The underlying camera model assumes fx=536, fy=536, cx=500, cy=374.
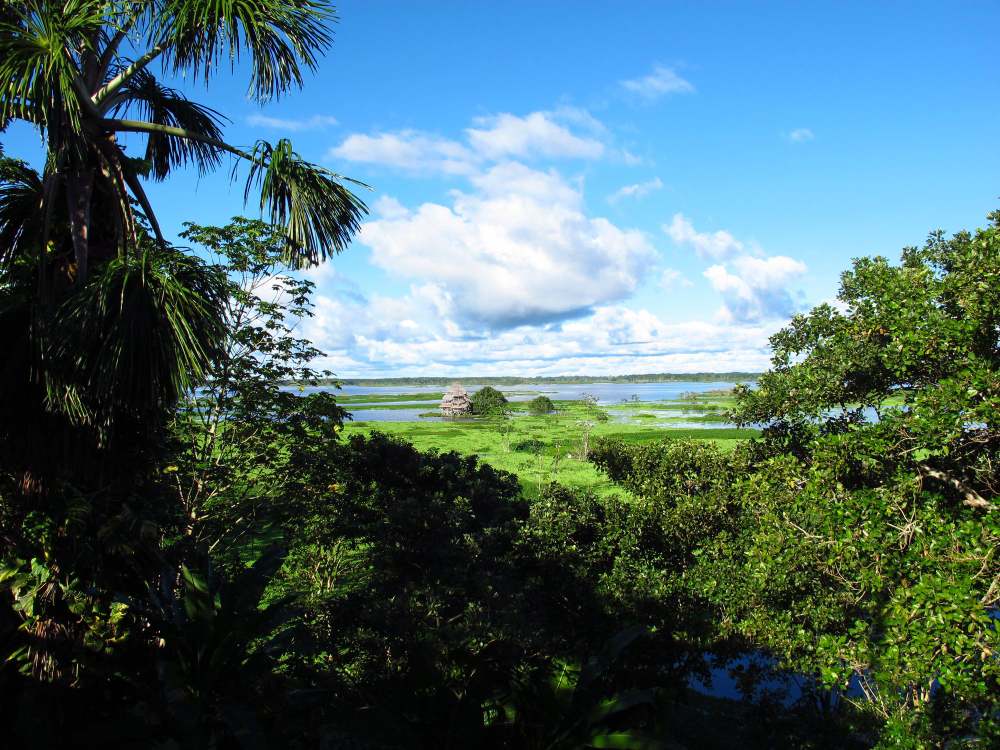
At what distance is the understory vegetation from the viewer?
3.19 meters

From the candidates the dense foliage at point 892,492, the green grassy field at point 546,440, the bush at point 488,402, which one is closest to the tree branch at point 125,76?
the dense foliage at point 892,492

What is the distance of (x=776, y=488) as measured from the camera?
6879mm

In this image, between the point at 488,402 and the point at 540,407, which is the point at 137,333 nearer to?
Result: the point at 488,402

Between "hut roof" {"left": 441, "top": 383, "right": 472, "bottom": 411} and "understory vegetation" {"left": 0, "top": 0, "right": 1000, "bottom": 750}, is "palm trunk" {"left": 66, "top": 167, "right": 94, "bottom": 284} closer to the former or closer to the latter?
"understory vegetation" {"left": 0, "top": 0, "right": 1000, "bottom": 750}

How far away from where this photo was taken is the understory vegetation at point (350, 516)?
319cm

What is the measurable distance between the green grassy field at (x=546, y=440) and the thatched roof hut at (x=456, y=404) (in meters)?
11.1

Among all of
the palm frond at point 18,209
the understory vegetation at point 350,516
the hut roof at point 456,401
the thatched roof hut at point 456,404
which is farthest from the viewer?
the hut roof at point 456,401

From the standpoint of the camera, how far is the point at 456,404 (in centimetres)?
6625

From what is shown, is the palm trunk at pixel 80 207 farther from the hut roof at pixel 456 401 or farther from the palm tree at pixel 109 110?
the hut roof at pixel 456 401

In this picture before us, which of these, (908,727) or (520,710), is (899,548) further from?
(520,710)

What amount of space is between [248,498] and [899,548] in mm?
7597

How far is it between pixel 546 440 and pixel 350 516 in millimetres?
31935

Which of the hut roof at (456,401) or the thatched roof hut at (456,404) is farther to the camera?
the hut roof at (456,401)

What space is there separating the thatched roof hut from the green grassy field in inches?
436
